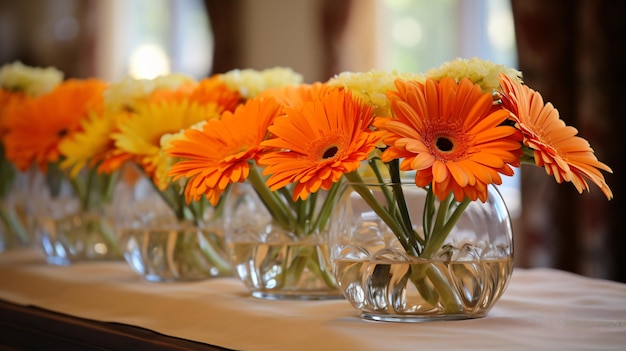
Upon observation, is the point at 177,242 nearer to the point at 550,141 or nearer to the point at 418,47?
the point at 550,141

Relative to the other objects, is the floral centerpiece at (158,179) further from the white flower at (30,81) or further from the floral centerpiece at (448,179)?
the white flower at (30,81)

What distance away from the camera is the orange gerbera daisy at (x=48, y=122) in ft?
4.79

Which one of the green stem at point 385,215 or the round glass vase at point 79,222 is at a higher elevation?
the green stem at point 385,215

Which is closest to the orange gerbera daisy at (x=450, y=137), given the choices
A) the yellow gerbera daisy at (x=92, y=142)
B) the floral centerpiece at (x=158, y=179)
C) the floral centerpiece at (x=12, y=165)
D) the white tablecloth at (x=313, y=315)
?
the white tablecloth at (x=313, y=315)

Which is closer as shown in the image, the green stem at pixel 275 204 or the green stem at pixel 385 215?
the green stem at pixel 385 215

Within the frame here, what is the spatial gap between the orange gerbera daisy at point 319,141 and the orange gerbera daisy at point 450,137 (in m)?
0.03

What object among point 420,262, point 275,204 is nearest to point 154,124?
point 275,204

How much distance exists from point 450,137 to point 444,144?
0.01 metres

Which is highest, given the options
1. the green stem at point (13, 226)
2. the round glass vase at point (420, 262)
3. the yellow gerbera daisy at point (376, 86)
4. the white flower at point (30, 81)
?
the white flower at point (30, 81)

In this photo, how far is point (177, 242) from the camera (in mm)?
1242

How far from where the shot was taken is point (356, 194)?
0.90 m

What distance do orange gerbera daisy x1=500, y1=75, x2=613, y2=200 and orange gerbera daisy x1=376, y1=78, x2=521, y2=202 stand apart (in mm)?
17

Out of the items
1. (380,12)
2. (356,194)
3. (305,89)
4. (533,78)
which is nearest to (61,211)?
(305,89)

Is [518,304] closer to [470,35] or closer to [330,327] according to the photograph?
[330,327]
